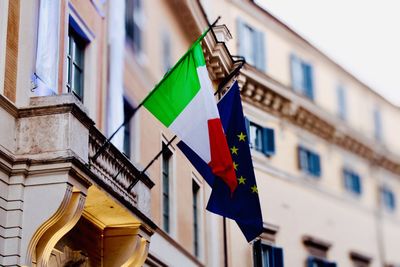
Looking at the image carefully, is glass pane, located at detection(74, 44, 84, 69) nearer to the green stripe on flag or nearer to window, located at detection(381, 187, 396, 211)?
the green stripe on flag

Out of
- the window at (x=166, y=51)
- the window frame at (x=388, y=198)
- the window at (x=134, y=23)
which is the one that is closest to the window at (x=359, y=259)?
the window frame at (x=388, y=198)

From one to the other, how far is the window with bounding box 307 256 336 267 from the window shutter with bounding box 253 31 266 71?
16.0 ft

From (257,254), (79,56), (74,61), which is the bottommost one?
(257,254)

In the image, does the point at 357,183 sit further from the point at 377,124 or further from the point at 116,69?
the point at 116,69

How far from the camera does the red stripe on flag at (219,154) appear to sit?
1375 centimetres

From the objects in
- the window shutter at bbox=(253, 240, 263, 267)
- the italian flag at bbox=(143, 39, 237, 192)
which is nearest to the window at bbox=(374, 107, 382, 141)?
the window shutter at bbox=(253, 240, 263, 267)

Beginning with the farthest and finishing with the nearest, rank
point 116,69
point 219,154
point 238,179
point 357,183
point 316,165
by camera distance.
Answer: point 357,183 → point 316,165 → point 116,69 → point 238,179 → point 219,154

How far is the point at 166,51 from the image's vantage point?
19.8m

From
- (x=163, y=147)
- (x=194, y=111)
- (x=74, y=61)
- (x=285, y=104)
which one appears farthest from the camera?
(x=285, y=104)

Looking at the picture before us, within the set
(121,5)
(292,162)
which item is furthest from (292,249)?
(121,5)

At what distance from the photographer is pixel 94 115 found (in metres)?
16.0

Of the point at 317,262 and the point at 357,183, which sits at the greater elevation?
the point at 357,183

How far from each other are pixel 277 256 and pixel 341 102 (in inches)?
367

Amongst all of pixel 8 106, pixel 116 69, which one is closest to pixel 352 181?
pixel 116 69
